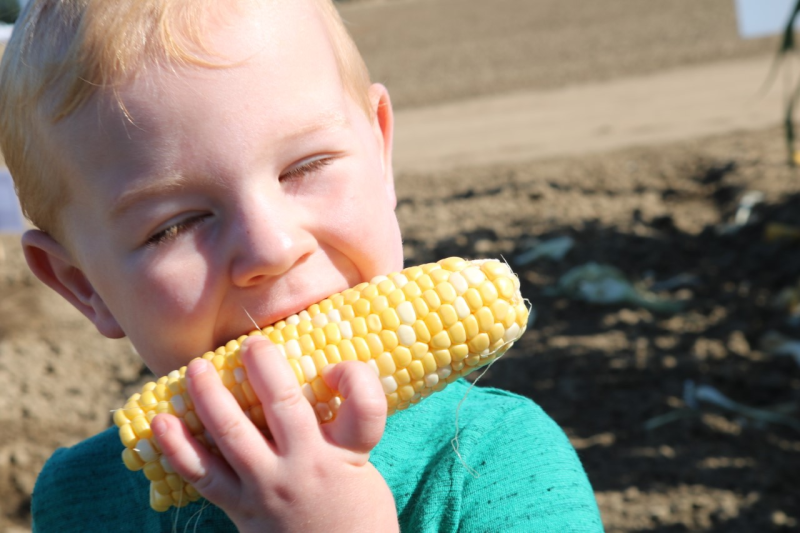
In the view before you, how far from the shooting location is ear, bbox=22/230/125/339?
1758 millimetres

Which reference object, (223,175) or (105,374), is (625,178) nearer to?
(105,374)

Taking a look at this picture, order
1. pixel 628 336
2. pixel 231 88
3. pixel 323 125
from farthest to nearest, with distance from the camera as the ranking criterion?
1. pixel 628 336
2. pixel 323 125
3. pixel 231 88

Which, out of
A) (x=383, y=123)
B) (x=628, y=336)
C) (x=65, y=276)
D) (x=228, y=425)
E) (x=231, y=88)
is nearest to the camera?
(x=228, y=425)

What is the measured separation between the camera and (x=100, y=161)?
150cm

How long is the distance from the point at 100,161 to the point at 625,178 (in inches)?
257

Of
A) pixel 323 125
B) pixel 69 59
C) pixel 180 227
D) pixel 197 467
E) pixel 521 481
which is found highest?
pixel 69 59

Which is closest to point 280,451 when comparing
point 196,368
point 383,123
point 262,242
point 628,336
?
point 196,368

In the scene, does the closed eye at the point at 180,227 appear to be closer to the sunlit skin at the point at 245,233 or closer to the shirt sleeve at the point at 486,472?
the sunlit skin at the point at 245,233

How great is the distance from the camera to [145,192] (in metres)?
1.46

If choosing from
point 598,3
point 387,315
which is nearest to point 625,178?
point 387,315

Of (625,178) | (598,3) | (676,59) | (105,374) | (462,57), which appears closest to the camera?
(105,374)

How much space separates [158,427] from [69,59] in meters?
0.65

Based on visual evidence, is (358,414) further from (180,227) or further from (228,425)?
(180,227)

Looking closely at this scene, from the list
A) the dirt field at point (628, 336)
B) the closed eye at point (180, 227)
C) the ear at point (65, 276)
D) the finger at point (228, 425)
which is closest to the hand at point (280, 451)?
the finger at point (228, 425)
